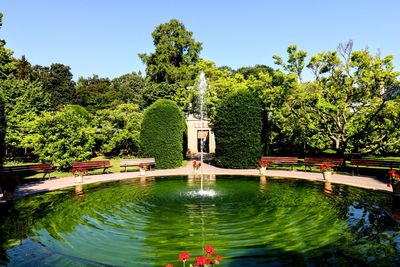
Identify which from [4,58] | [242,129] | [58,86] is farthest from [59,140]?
[58,86]

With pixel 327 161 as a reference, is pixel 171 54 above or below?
above

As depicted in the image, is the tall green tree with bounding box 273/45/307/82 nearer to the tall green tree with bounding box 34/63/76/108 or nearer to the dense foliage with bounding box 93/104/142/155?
the dense foliage with bounding box 93/104/142/155

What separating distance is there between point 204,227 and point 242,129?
1507cm

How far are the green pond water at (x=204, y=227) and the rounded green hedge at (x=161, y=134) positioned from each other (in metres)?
8.84

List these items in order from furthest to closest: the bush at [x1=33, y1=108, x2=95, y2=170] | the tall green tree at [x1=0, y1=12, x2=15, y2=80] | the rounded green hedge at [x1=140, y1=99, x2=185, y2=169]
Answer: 1. the rounded green hedge at [x1=140, y1=99, x2=185, y2=169]
2. the bush at [x1=33, y1=108, x2=95, y2=170]
3. the tall green tree at [x1=0, y1=12, x2=15, y2=80]

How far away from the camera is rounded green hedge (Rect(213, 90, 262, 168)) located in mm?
24312

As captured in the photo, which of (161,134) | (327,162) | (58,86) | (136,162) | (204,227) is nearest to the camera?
(204,227)

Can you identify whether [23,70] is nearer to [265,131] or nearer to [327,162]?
[265,131]

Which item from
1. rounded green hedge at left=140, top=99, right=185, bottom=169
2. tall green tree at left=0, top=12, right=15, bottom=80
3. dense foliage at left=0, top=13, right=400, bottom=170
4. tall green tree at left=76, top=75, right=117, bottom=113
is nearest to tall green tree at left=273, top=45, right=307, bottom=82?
dense foliage at left=0, top=13, right=400, bottom=170

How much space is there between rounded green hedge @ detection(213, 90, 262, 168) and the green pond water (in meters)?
8.03

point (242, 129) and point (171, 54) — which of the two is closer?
point (242, 129)

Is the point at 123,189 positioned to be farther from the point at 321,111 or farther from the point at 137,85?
the point at 137,85

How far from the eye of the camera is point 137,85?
246 ft

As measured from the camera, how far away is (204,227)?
1005 cm
